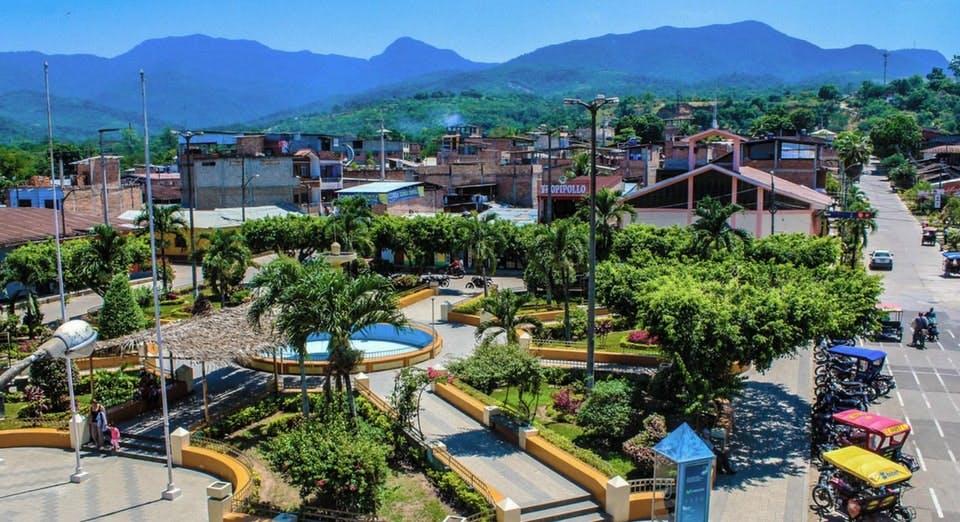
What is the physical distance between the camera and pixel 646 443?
21656 millimetres

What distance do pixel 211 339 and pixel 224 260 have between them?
14.4 m

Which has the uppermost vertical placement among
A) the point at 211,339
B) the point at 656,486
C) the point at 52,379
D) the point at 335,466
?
the point at 211,339

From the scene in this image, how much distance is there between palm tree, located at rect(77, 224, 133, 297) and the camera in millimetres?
37938

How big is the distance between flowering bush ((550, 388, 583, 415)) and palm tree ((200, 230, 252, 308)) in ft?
62.8

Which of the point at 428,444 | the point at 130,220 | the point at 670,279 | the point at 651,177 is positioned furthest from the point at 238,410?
the point at 651,177

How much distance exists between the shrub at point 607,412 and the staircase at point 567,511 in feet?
11.0

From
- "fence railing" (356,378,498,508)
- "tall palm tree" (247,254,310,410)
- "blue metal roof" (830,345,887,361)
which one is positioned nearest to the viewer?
"fence railing" (356,378,498,508)

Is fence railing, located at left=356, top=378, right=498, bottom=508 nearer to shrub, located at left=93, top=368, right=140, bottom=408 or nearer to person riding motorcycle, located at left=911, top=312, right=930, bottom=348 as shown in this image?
shrub, located at left=93, top=368, right=140, bottom=408

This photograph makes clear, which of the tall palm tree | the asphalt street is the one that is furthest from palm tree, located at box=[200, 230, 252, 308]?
the asphalt street

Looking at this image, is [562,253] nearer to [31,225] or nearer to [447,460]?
[447,460]

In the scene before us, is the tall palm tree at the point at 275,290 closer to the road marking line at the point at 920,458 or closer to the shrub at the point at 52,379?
the shrub at the point at 52,379

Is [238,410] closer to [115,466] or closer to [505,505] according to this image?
[115,466]

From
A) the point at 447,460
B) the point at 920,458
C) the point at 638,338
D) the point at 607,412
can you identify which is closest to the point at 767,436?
the point at 920,458

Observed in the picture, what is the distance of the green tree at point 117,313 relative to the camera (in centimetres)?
3155
